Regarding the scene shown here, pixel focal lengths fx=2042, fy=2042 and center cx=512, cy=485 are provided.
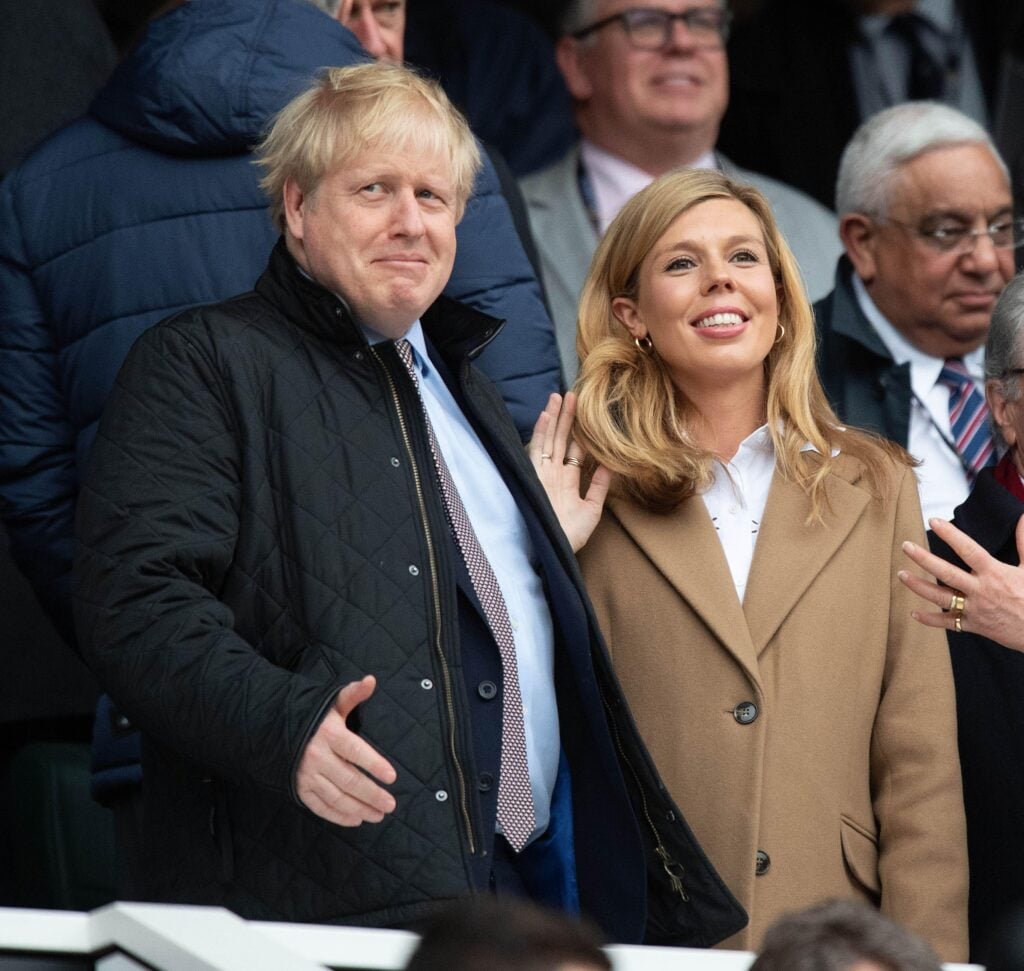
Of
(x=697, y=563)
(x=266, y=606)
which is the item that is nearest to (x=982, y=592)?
(x=697, y=563)

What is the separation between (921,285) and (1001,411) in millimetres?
1018

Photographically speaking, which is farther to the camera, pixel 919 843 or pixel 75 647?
pixel 75 647

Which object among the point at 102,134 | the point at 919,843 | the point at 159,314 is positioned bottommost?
the point at 919,843

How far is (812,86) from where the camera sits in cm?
627

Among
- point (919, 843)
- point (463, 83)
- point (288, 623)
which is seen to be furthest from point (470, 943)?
point (463, 83)

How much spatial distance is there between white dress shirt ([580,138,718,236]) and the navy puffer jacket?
170 centimetres

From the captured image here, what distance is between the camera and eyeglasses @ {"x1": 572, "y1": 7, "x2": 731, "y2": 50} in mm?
5473

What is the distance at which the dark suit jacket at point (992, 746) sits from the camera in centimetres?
359

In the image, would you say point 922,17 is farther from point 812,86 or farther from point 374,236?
point 374,236

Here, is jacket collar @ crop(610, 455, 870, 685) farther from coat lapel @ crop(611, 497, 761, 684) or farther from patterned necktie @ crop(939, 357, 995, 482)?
patterned necktie @ crop(939, 357, 995, 482)

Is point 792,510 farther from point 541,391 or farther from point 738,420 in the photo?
point 541,391

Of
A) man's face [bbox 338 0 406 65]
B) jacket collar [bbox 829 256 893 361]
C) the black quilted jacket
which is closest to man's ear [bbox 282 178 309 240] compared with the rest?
the black quilted jacket

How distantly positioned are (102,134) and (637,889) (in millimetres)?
1673

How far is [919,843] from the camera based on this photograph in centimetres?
343
